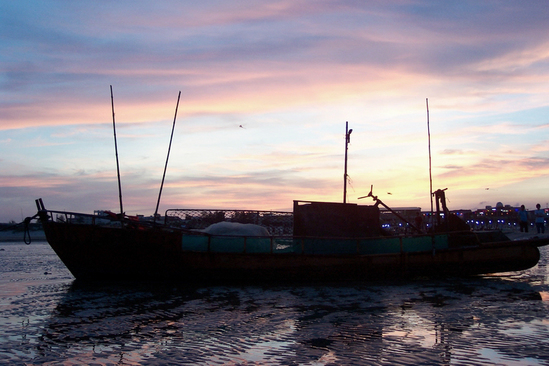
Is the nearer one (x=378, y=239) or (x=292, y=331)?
(x=292, y=331)

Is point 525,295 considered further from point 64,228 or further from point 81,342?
point 64,228

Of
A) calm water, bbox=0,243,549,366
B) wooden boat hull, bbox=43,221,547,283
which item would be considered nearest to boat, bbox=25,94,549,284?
wooden boat hull, bbox=43,221,547,283

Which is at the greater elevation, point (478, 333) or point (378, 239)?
point (378, 239)

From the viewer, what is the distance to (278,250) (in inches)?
711

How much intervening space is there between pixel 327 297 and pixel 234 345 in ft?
20.8

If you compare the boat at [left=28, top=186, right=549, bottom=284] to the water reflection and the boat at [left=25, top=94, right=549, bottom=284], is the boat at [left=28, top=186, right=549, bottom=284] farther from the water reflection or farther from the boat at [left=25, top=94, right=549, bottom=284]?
the water reflection

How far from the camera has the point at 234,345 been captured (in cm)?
830

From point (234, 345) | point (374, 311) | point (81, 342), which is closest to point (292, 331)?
point (234, 345)

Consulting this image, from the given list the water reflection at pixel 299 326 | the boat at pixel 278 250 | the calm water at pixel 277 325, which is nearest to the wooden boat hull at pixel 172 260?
the boat at pixel 278 250

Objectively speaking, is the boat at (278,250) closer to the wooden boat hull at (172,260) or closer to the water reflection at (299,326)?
the wooden boat hull at (172,260)

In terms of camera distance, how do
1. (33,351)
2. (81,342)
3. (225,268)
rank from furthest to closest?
(225,268) < (81,342) < (33,351)

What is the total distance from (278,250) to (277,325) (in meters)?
8.04

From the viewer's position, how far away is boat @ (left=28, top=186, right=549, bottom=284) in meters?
17.5

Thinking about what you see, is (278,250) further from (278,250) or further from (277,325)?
(277,325)
